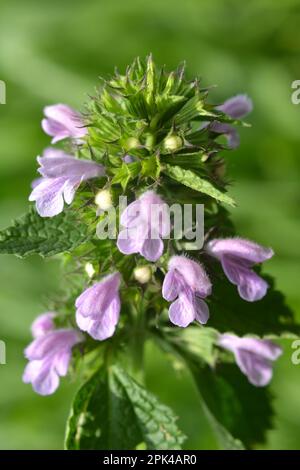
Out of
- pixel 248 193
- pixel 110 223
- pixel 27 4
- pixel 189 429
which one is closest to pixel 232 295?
pixel 110 223

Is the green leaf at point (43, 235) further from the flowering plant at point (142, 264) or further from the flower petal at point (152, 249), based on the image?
the flower petal at point (152, 249)

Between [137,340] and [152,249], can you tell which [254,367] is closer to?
[137,340]

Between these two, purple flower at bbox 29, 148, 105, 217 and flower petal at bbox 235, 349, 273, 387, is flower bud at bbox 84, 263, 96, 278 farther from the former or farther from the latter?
flower petal at bbox 235, 349, 273, 387

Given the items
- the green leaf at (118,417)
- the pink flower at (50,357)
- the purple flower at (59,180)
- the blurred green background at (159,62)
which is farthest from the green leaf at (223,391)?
the blurred green background at (159,62)

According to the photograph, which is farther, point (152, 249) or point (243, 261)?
point (243, 261)

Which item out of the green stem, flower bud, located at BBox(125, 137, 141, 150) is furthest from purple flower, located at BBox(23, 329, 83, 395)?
flower bud, located at BBox(125, 137, 141, 150)

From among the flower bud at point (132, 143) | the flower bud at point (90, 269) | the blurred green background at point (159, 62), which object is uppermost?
the blurred green background at point (159, 62)

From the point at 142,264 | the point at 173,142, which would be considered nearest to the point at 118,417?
the point at 142,264
